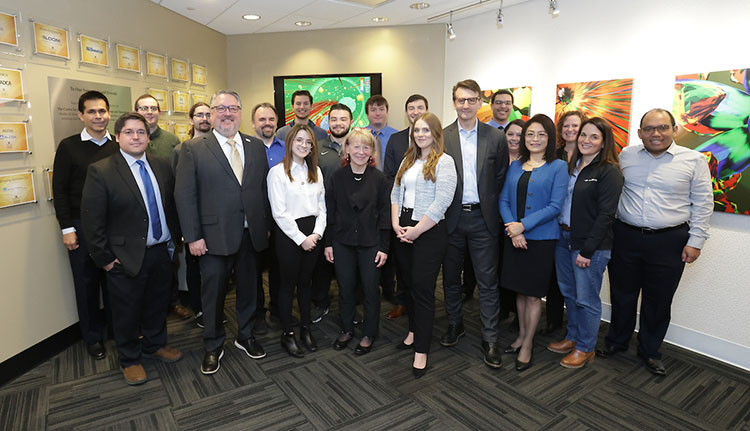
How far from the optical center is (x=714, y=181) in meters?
3.08

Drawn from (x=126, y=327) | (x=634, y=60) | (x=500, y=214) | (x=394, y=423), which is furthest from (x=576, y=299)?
(x=126, y=327)

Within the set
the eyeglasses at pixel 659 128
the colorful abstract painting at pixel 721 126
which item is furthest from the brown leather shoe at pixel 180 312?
the colorful abstract painting at pixel 721 126

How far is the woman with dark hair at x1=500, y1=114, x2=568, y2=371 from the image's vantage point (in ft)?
8.78

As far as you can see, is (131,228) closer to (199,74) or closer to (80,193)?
(80,193)

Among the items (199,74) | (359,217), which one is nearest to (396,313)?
(359,217)

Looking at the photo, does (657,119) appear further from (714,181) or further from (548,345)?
(548,345)

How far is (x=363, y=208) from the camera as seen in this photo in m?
2.81

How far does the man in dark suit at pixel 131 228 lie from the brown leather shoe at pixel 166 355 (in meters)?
0.20

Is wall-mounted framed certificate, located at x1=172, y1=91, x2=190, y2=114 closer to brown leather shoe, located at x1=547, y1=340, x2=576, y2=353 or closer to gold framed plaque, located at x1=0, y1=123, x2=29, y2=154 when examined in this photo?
gold framed plaque, located at x1=0, y1=123, x2=29, y2=154

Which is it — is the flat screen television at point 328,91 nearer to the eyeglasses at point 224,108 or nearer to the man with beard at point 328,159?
the man with beard at point 328,159

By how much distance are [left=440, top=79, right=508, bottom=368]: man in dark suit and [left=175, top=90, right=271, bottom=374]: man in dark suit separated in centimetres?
128

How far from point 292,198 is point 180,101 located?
2722 millimetres

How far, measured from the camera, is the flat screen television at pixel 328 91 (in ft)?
18.7

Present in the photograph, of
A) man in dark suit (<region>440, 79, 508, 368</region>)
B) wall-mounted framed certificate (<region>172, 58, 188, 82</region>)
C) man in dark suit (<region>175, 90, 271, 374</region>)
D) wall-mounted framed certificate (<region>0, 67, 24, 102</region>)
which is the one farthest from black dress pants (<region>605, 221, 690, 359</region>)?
wall-mounted framed certificate (<region>172, 58, 188, 82</region>)
